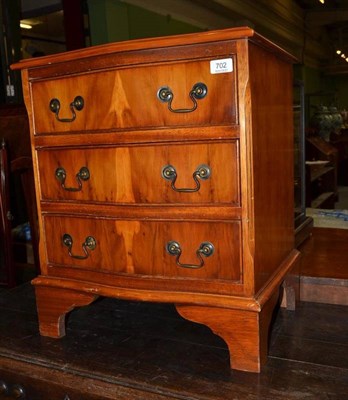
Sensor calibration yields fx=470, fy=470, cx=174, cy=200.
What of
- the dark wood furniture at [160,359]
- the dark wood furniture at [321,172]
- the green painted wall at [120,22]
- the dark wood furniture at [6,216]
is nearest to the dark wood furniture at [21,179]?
the dark wood furniture at [6,216]

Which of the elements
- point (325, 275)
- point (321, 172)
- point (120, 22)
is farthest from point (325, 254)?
point (321, 172)

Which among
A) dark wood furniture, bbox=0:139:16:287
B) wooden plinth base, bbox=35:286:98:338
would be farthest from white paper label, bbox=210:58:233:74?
dark wood furniture, bbox=0:139:16:287

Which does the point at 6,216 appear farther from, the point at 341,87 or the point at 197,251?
the point at 341,87

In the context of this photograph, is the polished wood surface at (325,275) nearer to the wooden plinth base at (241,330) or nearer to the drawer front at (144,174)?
the wooden plinth base at (241,330)

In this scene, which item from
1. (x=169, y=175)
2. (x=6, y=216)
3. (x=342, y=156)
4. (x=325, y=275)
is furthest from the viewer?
(x=342, y=156)

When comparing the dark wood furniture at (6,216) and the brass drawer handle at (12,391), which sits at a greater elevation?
the dark wood furniture at (6,216)

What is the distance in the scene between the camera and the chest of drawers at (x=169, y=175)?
1.13 m

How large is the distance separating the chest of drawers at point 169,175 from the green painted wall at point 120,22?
287cm

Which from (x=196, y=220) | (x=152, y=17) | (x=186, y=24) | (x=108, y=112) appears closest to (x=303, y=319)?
(x=196, y=220)

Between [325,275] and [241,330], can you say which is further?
[325,275]

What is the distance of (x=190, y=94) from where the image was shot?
1.14 m

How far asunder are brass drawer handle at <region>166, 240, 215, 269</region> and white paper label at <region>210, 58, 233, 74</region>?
1.39 ft

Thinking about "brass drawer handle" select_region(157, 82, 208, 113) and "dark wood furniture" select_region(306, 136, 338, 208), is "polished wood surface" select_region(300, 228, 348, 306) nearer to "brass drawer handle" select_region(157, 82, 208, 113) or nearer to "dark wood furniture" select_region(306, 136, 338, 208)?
"brass drawer handle" select_region(157, 82, 208, 113)

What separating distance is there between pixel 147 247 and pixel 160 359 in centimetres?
31
